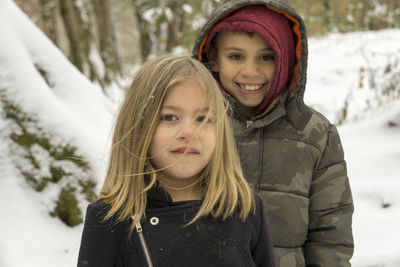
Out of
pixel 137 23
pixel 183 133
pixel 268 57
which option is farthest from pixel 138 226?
pixel 137 23

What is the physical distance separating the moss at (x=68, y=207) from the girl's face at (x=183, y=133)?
3.15ft

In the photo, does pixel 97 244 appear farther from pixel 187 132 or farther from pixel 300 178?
pixel 300 178

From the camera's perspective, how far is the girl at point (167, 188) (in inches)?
42.0

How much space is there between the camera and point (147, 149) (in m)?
1.11

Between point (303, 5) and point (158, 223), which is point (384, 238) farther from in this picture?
point (303, 5)

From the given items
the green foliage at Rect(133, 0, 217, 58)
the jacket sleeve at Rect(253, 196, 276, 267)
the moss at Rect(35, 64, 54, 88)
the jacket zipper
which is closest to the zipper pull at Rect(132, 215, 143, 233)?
the jacket zipper

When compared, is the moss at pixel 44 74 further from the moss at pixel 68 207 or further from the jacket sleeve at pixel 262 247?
the jacket sleeve at pixel 262 247

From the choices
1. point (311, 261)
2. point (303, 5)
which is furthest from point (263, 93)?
point (303, 5)

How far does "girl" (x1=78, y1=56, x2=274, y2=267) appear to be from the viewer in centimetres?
107

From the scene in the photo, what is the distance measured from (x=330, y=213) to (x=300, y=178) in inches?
7.6

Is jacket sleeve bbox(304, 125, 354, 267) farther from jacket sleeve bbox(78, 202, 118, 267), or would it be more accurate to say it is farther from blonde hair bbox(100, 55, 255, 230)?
jacket sleeve bbox(78, 202, 118, 267)

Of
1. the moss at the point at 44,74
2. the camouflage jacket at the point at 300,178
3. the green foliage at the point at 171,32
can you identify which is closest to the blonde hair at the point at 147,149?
the camouflage jacket at the point at 300,178

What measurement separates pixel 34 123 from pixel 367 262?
6.49 feet

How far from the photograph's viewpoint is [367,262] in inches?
77.3
